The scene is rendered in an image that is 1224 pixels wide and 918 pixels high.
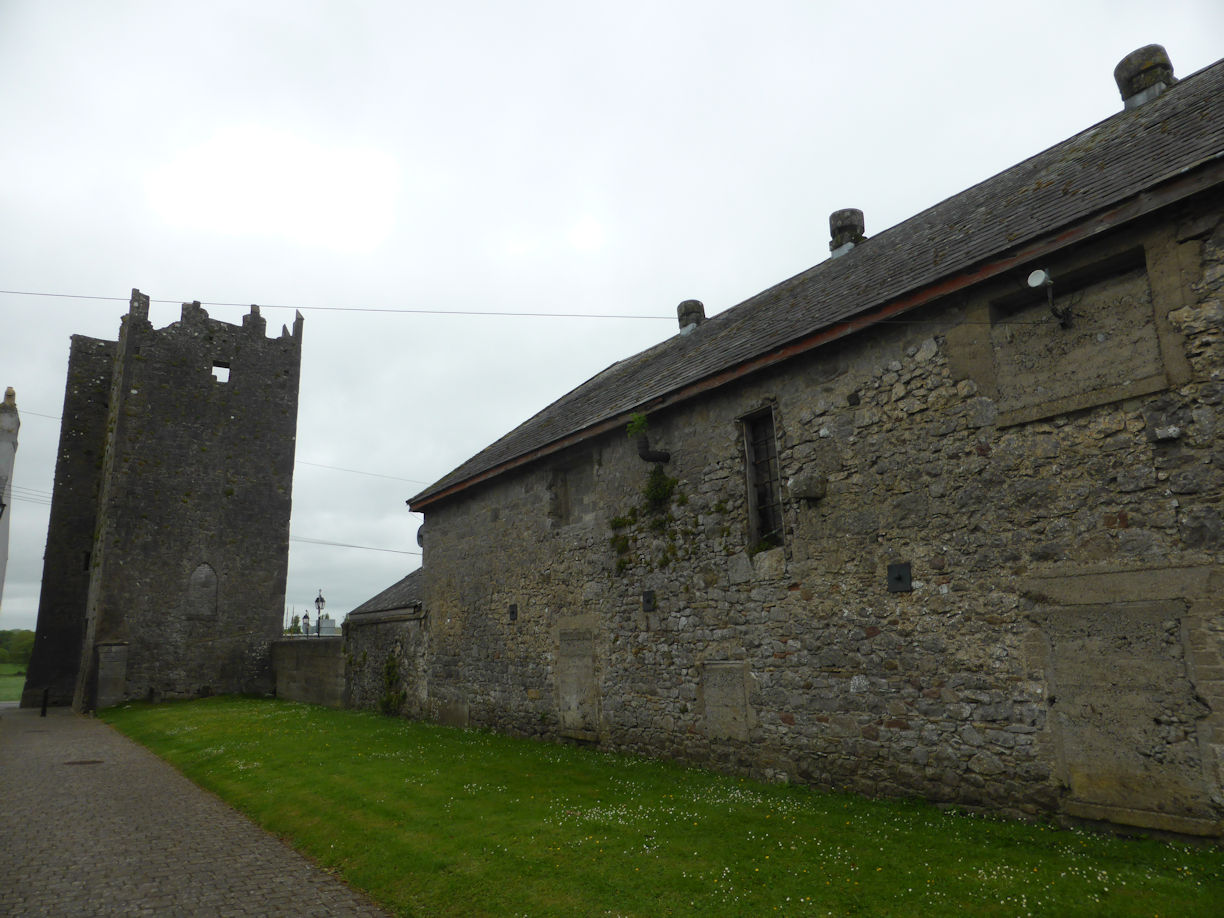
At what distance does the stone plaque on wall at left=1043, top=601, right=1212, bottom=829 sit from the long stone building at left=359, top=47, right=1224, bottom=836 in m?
0.02

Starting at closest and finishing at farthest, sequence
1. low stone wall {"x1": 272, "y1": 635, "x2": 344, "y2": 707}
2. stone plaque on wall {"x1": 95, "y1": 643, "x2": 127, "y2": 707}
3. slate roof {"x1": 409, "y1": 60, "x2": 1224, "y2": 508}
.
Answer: slate roof {"x1": 409, "y1": 60, "x2": 1224, "y2": 508} → low stone wall {"x1": 272, "y1": 635, "x2": 344, "y2": 707} → stone plaque on wall {"x1": 95, "y1": 643, "x2": 127, "y2": 707}

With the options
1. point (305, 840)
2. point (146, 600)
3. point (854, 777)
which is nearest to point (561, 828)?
point (305, 840)

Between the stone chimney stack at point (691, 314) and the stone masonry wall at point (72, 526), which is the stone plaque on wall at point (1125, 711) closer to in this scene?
the stone chimney stack at point (691, 314)

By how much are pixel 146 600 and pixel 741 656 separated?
2244 centimetres

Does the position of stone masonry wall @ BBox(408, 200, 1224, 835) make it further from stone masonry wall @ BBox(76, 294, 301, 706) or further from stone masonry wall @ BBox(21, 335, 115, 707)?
stone masonry wall @ BBox(21, 335, 115, 707)

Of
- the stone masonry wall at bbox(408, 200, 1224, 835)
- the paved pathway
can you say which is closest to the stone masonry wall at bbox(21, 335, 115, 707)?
the paved pathway

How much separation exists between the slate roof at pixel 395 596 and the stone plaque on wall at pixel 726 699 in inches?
521

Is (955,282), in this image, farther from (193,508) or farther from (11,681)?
(11,681)

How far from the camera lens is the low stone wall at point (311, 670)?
66.8 ft

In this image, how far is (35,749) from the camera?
579 inches

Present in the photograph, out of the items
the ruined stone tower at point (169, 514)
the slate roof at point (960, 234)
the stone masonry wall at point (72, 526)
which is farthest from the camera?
the stone masonry wall at point (72, 526)

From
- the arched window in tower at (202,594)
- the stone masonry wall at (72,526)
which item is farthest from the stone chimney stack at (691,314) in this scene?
the stone masonry wall at (72,526)

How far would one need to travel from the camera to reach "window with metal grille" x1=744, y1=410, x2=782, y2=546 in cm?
967

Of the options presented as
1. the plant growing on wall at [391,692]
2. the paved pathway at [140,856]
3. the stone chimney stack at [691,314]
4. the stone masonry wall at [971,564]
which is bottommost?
the paved pathway at [140,856]
